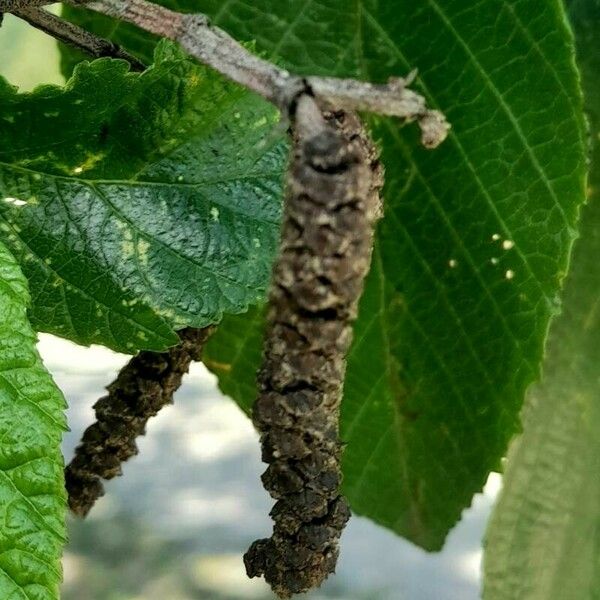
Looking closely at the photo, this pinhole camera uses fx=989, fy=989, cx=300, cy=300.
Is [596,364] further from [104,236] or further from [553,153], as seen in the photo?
[104,236]

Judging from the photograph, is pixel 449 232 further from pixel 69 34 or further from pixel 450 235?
pixel 69 34

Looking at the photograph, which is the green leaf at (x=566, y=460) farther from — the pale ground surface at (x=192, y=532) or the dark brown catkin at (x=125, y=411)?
the pale ground surface at (x=192, y=532)

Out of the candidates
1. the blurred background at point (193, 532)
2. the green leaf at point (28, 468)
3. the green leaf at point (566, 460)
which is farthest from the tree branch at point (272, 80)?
the blurred background at point (193, 532)

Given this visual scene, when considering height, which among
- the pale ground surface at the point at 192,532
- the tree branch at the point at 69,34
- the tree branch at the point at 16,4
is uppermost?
the pale ground surface at the point at 192,532

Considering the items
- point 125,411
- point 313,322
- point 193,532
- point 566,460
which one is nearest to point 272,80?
point 313,322

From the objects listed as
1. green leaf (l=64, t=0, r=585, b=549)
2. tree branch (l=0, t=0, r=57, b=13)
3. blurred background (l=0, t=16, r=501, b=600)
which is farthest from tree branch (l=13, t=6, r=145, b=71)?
blurred background (l=0, t=16, r=501, b=600)

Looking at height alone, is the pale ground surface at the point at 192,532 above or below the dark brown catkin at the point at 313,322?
above
